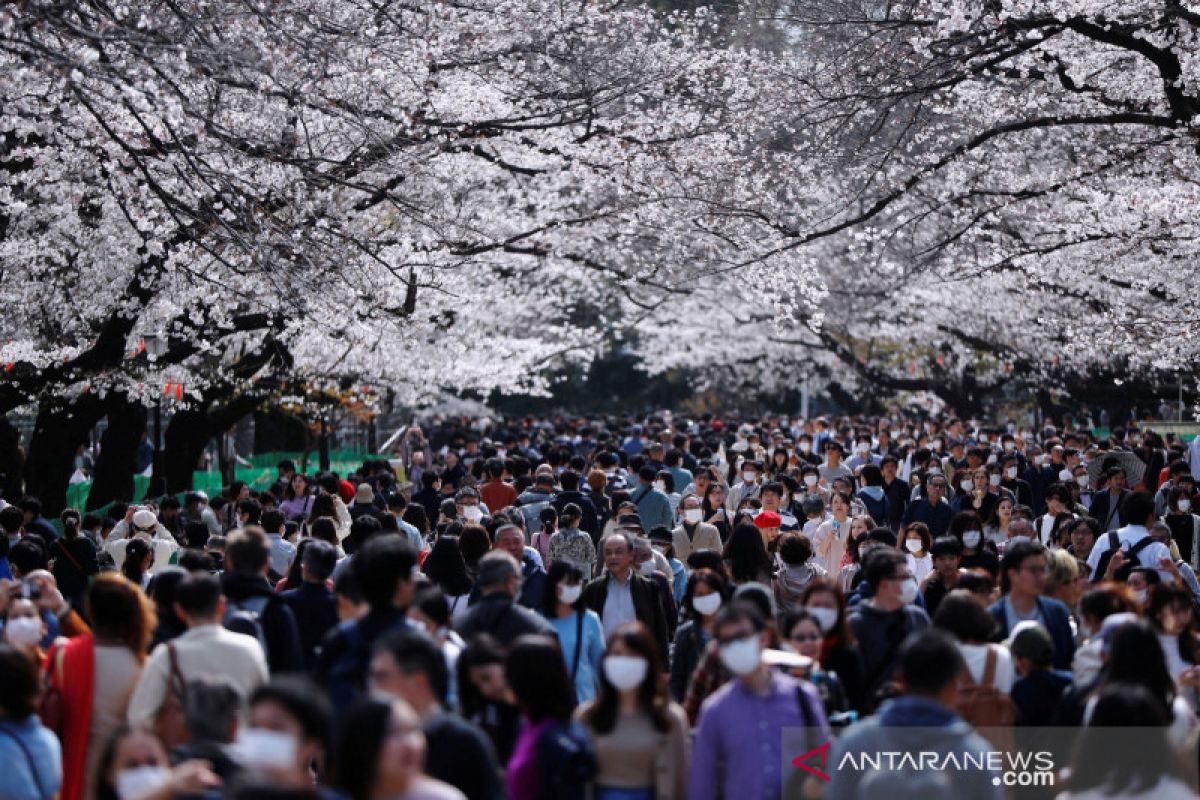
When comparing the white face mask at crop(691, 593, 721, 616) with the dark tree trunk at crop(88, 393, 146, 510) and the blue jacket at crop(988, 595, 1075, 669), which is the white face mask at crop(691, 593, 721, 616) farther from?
the dark tree trunk at crop(88, 393, 146, 510)

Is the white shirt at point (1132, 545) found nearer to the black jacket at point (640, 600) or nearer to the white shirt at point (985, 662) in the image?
the black jacket at point (640, 600)

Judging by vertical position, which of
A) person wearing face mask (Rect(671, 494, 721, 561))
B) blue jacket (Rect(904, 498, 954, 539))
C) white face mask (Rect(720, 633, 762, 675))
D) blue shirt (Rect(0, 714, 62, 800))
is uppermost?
blue jacket (Rect(904, 498, 954, 539))

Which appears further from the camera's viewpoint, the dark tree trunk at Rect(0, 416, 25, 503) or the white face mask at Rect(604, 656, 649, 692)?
the dark tree trunk at Rect(0, 416, 25, 503)

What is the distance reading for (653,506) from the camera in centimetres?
1548

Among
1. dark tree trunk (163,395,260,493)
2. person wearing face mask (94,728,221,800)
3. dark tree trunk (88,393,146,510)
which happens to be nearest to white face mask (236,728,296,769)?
person wearing face mask (94,728,221,800)

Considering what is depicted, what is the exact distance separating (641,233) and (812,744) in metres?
15.4

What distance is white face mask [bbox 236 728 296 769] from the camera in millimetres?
4680

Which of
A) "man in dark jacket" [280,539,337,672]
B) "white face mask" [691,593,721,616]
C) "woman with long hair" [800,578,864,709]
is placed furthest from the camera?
"white face mask" [691,593,721,616]

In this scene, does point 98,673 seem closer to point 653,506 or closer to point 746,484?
point 653,506

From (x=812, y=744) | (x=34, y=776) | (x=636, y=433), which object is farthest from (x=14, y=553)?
(x=636, y=433)

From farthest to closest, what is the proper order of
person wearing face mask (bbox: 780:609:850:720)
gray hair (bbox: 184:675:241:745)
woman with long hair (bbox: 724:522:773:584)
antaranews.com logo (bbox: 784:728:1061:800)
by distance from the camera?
woman with long hair (bbox: 724:522:773:584)
person wearing face mask (bbox: 780:609:850:720)
gray hair (bbox: 184:675:241:745)
antaranews.com logo (bbox: 784:728:1061:800)

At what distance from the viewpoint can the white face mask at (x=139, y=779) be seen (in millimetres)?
5172

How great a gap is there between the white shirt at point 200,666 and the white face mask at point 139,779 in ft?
4.33

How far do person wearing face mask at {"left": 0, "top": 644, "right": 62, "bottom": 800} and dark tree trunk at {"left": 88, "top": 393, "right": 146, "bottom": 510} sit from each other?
18.5 metres
